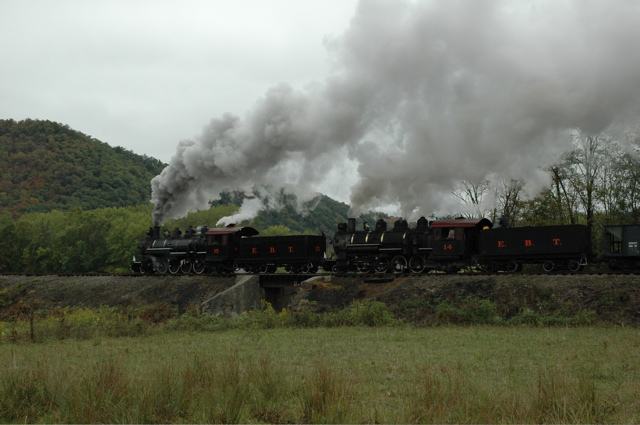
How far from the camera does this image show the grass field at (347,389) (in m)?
7.97

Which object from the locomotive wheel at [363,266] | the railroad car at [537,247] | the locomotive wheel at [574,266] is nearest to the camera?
the railroad car at [537,247]

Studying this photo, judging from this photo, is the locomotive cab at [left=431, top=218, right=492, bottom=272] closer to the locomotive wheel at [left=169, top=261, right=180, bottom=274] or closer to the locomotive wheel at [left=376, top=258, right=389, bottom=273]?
the locomotive wheel at [left=376, top=258, right=389, bottom=273]

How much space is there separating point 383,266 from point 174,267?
15.1 meters

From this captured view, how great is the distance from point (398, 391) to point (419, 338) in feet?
24.0

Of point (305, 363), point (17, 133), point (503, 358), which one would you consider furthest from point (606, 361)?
point (17, 133)

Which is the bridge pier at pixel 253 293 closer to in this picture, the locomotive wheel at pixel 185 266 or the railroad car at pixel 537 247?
the locomotive wheel at pixel 185 266

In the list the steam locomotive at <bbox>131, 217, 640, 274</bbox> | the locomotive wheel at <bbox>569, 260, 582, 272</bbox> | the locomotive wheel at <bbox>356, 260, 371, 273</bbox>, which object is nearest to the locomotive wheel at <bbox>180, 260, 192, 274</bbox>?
the steam locomotive at <bbox>131, 217, 640, 274</bbox>

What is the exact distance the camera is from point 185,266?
37781 millimetres

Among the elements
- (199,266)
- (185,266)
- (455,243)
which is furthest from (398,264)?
(185,266)

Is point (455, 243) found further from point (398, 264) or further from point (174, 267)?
point (174, 267)

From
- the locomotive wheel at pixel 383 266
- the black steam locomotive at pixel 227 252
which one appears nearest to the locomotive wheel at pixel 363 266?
the locomotive wheel at pixel 383 266

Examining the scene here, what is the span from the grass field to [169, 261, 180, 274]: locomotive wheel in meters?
23.2

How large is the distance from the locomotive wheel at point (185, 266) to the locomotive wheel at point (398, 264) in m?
14.4

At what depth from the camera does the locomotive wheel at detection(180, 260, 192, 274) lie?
37594mm
